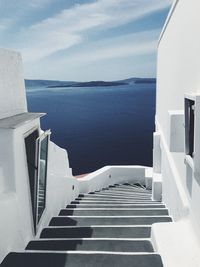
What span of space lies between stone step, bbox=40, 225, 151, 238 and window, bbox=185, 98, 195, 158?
58.7 inches

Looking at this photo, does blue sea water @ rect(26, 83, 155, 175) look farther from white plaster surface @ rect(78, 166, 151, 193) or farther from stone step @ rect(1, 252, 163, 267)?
stone step @ rect(1, 252, 163, 267)

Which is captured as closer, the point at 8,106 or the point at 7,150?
the point at 7,150

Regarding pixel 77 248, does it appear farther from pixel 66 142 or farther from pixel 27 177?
pixel 66 142

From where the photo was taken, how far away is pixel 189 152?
9.17 feet

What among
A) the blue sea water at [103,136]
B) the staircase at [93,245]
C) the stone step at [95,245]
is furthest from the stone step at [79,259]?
the blue sea water at [103,136]

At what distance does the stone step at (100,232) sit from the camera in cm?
381

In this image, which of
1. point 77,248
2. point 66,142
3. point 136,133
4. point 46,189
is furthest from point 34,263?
point 136,133

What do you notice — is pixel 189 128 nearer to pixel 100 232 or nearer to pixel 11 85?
pixel 100 232

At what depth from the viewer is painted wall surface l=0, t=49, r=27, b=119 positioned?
3758 mm

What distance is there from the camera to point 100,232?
154 inches

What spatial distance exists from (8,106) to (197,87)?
2424mm

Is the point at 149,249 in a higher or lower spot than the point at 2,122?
lower

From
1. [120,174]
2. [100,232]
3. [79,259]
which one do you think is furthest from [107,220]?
[120,174]

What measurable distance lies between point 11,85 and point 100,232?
2.33 meters
